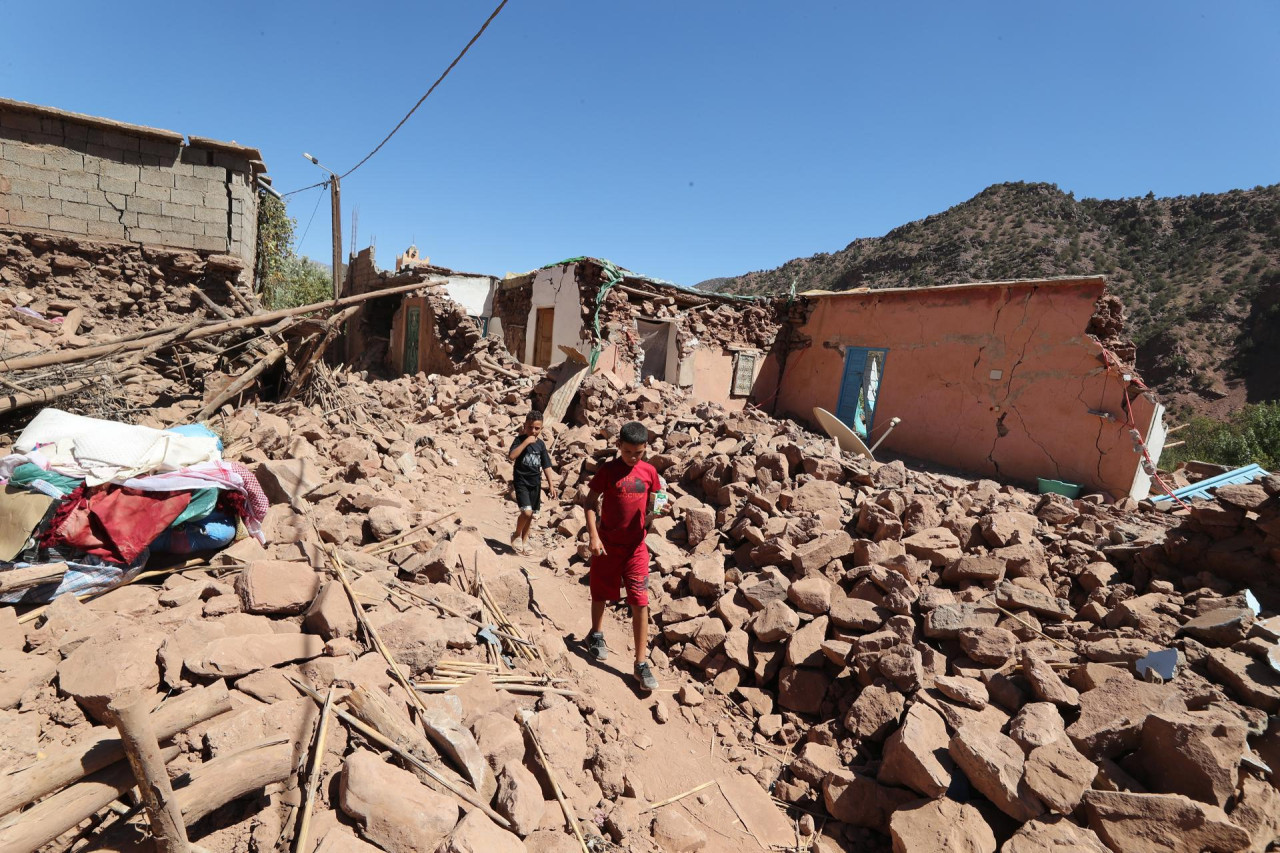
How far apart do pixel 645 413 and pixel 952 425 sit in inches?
217

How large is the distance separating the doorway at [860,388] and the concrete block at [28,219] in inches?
493

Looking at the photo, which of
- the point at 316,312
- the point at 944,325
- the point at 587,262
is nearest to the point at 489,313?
the point at 587,262

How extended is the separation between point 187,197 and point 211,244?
2.15 ft

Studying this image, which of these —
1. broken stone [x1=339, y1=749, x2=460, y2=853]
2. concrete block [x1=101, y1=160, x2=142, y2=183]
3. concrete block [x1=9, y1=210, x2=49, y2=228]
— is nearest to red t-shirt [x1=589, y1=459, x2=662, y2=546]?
broken stone [x1=339, y1=749, x2=460, y2=853]

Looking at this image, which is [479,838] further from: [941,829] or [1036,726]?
[1036,726]

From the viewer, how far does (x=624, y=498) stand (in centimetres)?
346

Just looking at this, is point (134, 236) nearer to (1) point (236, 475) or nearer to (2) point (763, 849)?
(1) point (236, 475)

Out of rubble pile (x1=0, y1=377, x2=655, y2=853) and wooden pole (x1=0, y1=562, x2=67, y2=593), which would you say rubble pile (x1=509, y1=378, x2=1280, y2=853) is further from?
wooden pole (x1=0, y1=562, x2=67, y2=593)

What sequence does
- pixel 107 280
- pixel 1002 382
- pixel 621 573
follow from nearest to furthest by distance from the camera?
pixel 621 573 → pixel 107 280 → pixel 1002 382

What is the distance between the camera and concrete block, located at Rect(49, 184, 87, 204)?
7.36m

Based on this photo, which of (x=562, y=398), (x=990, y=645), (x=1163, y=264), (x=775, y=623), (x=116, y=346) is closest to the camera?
(x=990, y=645)

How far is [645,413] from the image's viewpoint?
784 centimetres

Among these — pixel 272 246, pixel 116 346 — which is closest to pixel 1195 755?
pixel 116 346

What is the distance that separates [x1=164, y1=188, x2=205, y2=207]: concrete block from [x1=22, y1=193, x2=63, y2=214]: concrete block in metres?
1.18
